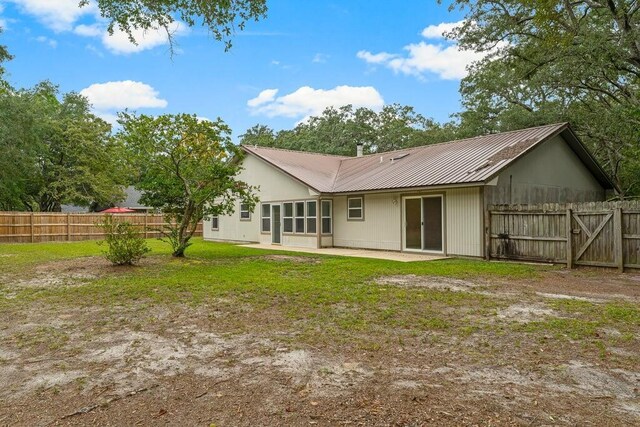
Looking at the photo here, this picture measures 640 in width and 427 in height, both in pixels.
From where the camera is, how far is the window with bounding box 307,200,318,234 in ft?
55.3

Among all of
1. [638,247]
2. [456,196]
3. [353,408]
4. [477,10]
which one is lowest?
[353,408]

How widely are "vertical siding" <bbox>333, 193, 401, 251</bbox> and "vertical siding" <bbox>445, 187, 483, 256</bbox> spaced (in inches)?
77.1

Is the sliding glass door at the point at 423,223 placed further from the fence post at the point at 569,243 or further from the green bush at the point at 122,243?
the green bush at the point at 122,243

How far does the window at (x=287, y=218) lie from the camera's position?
17.8 m

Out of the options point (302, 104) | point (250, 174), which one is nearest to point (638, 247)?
point (250, 174)

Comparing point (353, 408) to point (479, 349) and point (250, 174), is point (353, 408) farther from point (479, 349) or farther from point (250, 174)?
point (250, 174)

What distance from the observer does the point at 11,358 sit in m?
4.04

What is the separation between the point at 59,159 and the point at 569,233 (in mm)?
29798

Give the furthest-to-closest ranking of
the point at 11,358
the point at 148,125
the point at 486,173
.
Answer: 1. the point at 486,173
2. the point at 148,125
3. the point at 11,358

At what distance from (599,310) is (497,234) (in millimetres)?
6392

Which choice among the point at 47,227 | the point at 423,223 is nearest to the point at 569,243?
the point at 423,223

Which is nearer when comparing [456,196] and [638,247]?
[638,247]

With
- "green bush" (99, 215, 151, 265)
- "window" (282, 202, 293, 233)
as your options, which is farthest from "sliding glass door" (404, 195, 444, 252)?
"green bush" (99, 215, 151, 265)

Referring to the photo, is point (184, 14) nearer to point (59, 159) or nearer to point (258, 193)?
point (258, 193)
